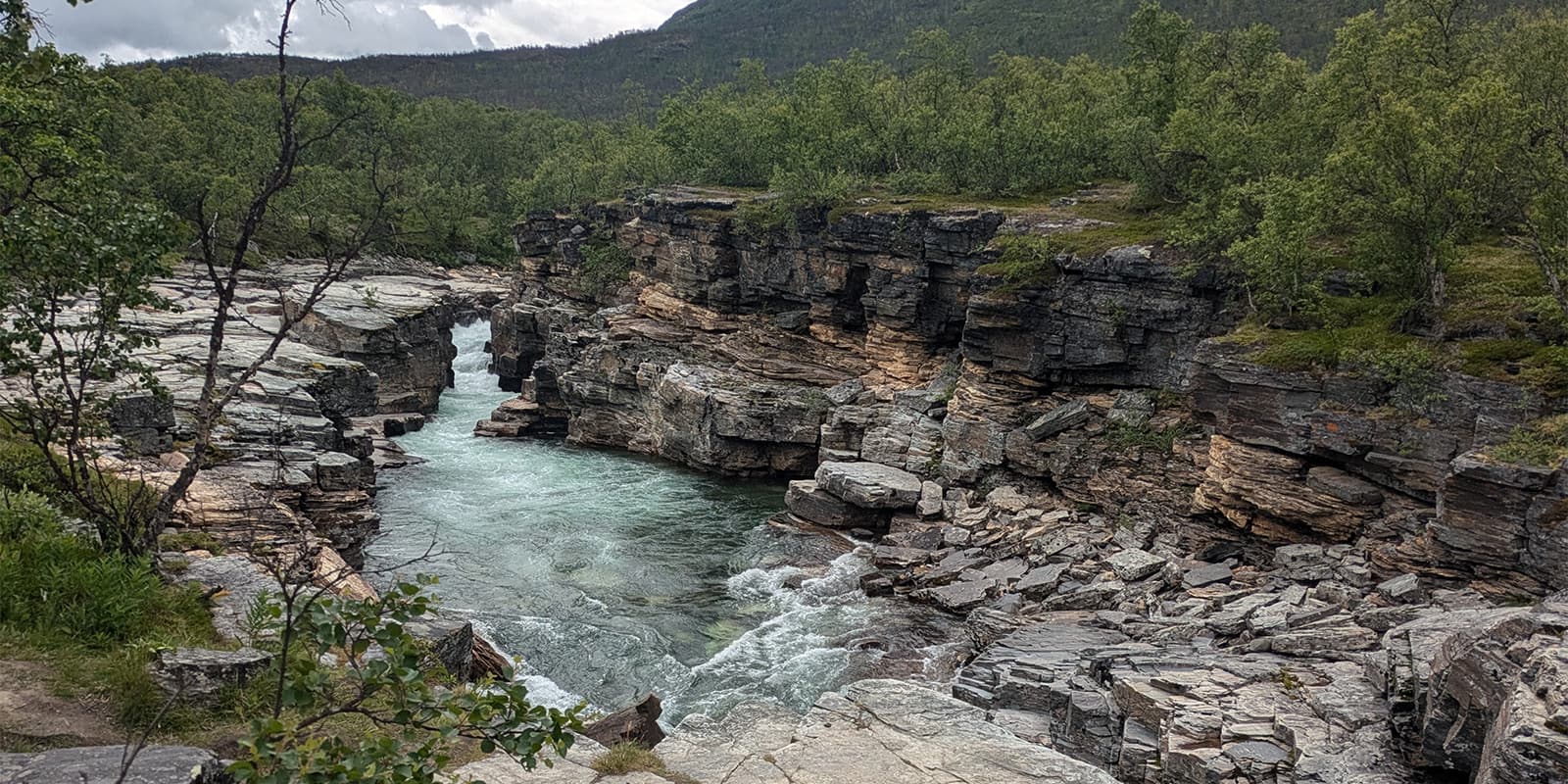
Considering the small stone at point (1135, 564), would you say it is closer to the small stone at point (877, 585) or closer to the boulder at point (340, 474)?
the small stone at point (877, 585)

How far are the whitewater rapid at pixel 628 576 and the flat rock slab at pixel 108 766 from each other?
41.8 feet

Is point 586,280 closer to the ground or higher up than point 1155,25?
closer to the ground

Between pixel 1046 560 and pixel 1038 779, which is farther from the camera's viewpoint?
pixel 1046 560

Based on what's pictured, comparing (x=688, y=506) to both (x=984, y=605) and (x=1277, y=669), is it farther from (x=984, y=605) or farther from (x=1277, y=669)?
(x=1277, y=669)

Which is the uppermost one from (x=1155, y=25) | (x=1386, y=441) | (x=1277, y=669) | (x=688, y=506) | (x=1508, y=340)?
(x=1155, y=25)

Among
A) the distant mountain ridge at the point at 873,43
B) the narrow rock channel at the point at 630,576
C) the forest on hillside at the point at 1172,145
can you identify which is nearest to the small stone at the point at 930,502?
the narrow rock channel at the point at 630,576

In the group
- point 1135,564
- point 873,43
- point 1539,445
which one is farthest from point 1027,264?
point 873,43

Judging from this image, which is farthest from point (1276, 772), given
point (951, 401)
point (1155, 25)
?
point (1155, 25)

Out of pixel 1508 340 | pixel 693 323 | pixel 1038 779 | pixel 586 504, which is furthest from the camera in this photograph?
pixel 693 323

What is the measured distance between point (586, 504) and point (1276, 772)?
27.5 m

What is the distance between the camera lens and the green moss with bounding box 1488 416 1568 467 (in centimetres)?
1842

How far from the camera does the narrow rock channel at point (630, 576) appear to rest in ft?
70.8

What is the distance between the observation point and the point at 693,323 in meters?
48.3

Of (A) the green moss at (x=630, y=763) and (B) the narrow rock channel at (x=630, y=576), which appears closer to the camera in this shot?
(A) the green moss at (x=630, y=763)
